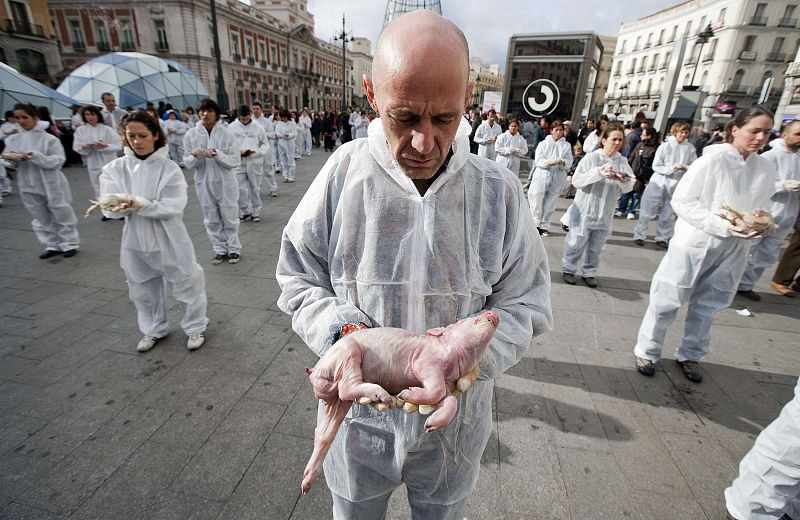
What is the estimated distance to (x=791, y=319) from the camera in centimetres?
462

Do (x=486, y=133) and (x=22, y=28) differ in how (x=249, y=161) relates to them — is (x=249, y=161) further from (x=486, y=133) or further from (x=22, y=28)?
(x=22, y=28)

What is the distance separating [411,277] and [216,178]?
17.8ft

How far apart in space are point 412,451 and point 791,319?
6015mm

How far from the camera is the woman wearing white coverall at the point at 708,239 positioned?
3.05m

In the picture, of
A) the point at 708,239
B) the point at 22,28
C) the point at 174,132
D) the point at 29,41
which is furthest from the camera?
the point at 29,41

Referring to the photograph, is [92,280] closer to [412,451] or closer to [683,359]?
[412,451]

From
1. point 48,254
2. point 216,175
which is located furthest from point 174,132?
point 216,175

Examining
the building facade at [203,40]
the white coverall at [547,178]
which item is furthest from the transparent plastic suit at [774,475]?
the building facade at [203,40]

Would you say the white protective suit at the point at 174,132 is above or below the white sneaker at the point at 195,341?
above

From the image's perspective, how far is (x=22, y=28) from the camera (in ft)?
84.1

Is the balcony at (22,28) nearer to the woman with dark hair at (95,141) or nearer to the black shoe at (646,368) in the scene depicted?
the woman with dark hair at (95,141)

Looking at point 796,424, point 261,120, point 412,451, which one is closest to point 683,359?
point 796,424

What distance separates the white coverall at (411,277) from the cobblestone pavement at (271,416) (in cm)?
107

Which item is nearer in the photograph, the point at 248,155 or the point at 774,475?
the point at 774,475
